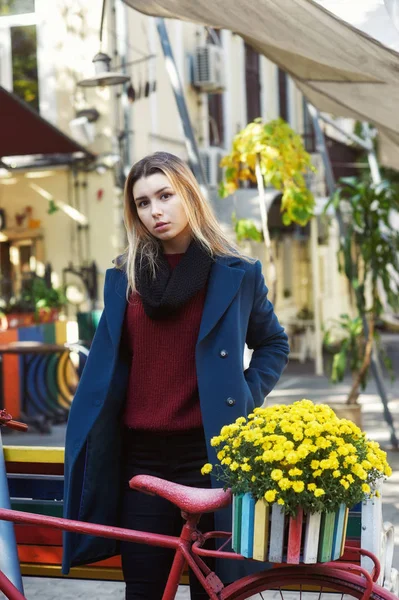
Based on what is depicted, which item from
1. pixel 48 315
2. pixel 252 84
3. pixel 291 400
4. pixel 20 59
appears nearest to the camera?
pixel 48 315

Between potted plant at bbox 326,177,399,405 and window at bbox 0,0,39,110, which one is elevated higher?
window at bbox 0,0,39,110

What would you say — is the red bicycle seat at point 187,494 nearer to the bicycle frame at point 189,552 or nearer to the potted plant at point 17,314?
the bicycle frame at point 189,552

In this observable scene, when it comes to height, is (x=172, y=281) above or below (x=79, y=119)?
below

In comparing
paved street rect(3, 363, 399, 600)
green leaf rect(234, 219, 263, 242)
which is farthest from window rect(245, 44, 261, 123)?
green leaf rect(234, 219, 263, 242)

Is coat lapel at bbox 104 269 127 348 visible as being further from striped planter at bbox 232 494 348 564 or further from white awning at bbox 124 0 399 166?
white awning at bbox 124 0 399 166

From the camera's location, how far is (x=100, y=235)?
15.5 metres

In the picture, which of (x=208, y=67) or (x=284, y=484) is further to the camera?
(x=208, y=67)

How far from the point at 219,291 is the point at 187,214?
0.80 feet

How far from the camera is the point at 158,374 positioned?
2984 millimetres

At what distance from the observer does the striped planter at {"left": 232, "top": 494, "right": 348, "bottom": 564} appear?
2453 mm

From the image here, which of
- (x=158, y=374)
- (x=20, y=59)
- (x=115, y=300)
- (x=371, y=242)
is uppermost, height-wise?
(x=20, y=59)

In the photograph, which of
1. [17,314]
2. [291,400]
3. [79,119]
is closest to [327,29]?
[17,314]

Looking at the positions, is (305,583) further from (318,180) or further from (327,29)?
(318,180)

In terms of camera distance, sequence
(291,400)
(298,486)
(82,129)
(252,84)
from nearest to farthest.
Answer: (298,486), (291,400), (82,129), (252,84)
